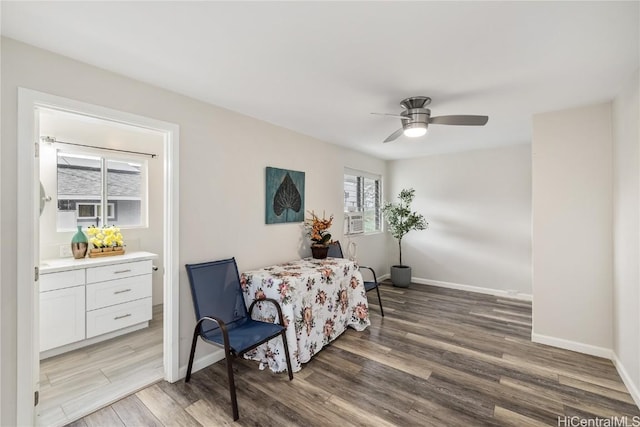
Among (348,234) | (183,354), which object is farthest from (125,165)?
(348,234)

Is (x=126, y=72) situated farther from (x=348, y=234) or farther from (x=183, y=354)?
(x=348, y=234)

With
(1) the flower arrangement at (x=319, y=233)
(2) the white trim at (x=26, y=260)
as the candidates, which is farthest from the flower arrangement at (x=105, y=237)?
(1) the flower arrangement at (x=319, y=233)

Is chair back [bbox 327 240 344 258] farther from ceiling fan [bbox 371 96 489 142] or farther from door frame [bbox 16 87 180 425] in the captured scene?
door frame [bbox 16 87 180 425]

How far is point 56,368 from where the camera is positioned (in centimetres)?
247

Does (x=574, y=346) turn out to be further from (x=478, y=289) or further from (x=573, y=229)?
(x=478, y=289)

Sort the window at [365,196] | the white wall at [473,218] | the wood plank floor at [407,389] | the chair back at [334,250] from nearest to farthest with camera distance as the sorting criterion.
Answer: the wood plank floor at [407,389]
the chair back at [334,250]
the white wall at [473,218]
the window at [365,196]

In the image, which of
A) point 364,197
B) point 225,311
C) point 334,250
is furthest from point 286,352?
point 364,197

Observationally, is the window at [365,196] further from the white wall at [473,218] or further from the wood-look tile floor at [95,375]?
the wood-look tile floor at [95,375]

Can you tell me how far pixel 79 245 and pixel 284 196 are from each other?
223cm

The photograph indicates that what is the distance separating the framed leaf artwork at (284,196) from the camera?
3213 millimetres

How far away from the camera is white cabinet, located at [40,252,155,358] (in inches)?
101

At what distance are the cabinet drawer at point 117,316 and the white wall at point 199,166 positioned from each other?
1168 mm

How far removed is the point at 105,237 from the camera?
127 inches

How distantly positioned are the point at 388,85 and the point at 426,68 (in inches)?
13.2
